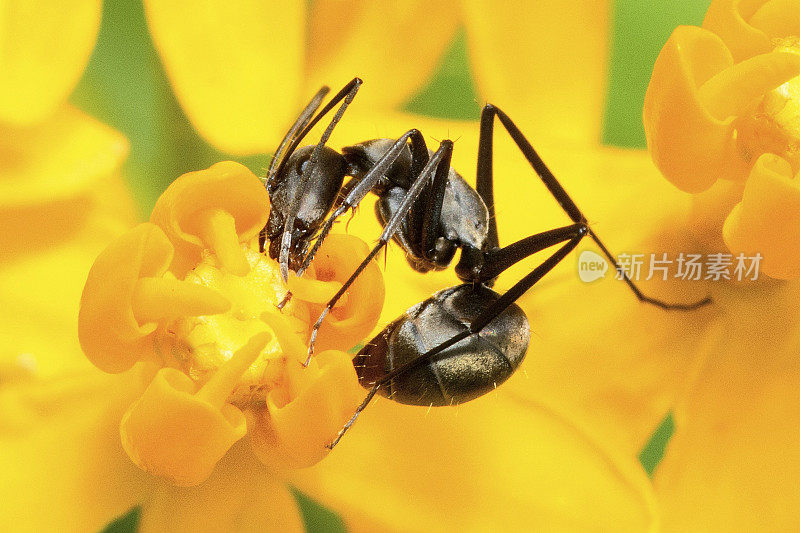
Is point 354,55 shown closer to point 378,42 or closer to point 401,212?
point 378,42

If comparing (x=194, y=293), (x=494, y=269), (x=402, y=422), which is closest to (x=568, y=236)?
(x=494, y=269)

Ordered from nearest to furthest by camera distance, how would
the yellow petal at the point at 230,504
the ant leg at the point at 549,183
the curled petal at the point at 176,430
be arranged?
the curled petal at the point at 176,430 < the yellow petal at the point at 230,504 < the ant leg at the point at 549,183

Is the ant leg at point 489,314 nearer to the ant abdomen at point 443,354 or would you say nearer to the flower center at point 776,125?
the ant abdomen at point 443,354

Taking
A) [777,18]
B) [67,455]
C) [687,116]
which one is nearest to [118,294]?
[67,455]
